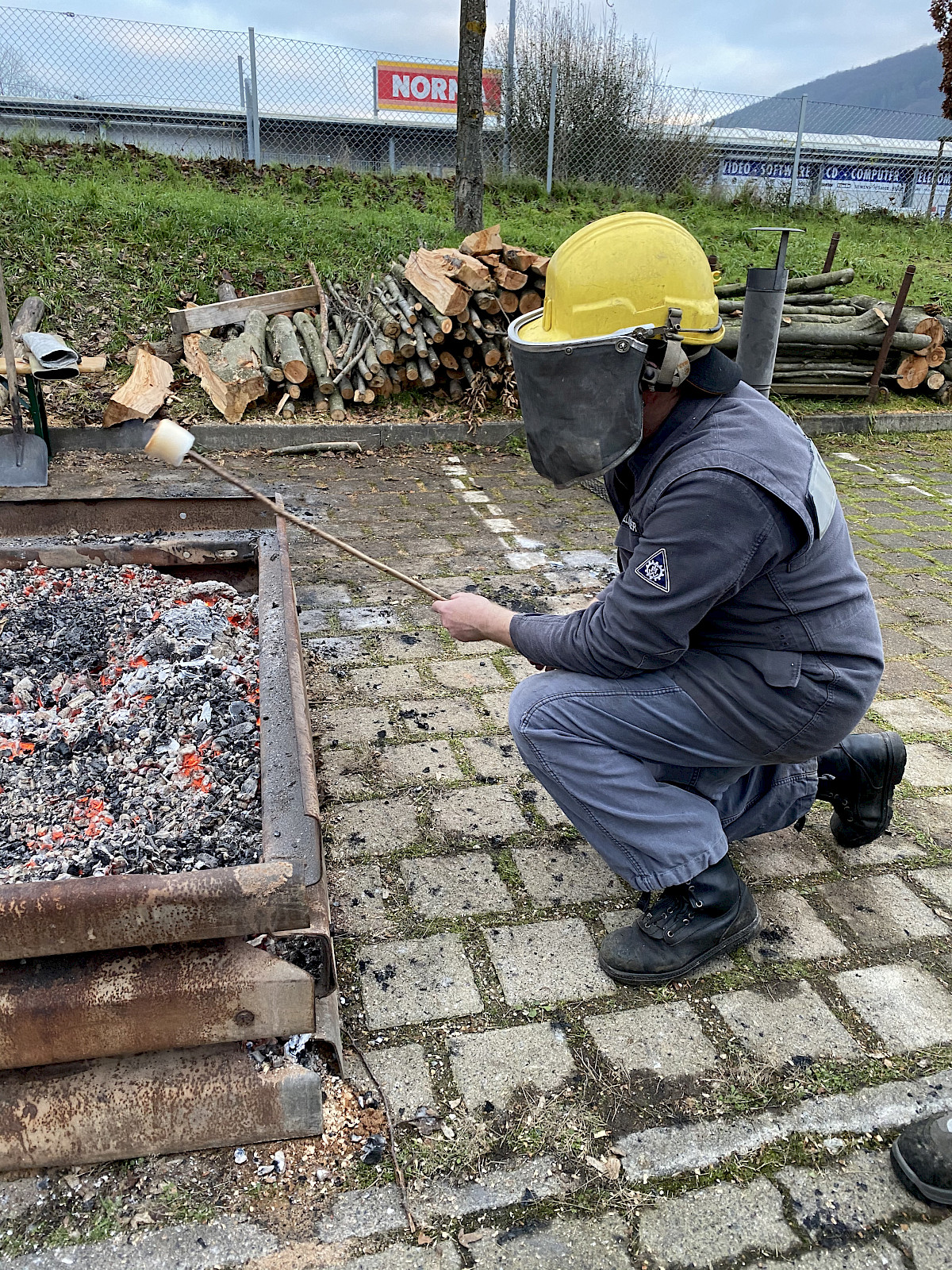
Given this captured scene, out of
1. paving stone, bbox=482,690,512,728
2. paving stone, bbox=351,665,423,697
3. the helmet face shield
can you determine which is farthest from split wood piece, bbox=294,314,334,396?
the helmet face shield

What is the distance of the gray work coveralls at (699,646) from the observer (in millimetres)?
1960

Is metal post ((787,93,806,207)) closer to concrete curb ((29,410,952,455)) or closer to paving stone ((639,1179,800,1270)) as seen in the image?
concrete curb ((29,410,952,455))

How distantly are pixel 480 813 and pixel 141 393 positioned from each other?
17.0 feet

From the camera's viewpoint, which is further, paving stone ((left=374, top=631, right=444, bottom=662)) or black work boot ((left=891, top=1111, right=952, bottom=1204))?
paving stone ((left=374, top=631, right=444, bottom=662))

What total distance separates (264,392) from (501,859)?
5.44 meters

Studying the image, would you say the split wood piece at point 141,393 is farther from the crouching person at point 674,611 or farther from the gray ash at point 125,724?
the crouching person at point 674,611

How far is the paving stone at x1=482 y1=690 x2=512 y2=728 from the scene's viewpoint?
3494 millimetres

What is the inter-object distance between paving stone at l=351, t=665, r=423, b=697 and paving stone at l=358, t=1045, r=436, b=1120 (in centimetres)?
167

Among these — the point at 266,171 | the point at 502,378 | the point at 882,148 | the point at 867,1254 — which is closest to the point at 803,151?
the point at 882,148

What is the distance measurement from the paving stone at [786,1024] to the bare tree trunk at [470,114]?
8979mm

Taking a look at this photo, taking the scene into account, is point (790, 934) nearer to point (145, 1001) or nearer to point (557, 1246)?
point (557, 1246)

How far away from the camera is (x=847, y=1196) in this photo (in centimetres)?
184

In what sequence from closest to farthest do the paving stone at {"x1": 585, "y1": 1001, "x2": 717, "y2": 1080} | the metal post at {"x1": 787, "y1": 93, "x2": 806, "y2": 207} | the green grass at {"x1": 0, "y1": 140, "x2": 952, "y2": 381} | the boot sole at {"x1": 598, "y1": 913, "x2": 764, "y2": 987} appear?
1. the paving stone at {"x1": 585, "y1": 1001, "x2": 717, "y2": 1080}
2. the boot sole at {"x1": 598, "y1": 913, "x2": 764, "y2": 987}
3. the green grass at {"x1": 0, "y1": 140, "x2": 952, "y2": 381}
4. the metal post at {"x1": 787, "y1": 93, "x2": 806, "y2": 207}

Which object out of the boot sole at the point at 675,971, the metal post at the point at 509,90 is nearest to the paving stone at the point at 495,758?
the boot sole at the point at 675,971
